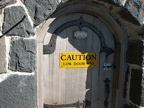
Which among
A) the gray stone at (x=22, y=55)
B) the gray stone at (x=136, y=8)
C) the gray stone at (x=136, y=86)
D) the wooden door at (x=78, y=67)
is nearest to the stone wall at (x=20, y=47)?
the gray stone at (x=22, y=55)

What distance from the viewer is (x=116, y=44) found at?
3.37 meters

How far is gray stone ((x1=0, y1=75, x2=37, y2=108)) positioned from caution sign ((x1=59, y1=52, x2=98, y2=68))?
0.52 meters

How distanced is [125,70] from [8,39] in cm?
134

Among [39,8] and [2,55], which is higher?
[39,8]

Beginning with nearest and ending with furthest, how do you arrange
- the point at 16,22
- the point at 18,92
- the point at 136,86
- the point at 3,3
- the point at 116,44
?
the point at 3,3 < the point at 16,22 < the point at 18,92 < the point at 136,86 < the point at 116,44

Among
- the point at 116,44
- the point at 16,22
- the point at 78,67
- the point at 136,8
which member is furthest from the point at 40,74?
the point at 136,8

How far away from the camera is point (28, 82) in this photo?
2.72 m

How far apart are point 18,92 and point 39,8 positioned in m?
0.73

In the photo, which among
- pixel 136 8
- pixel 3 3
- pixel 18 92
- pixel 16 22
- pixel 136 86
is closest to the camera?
pixel 3 3

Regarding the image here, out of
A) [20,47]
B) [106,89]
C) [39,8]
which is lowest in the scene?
[106,89]

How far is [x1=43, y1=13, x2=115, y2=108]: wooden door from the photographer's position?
3.14m

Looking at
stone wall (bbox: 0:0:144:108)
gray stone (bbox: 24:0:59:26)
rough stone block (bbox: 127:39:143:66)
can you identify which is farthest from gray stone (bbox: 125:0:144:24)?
gray stone (bbox: 24:0:59:26)

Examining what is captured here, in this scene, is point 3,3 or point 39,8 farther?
point 39,8

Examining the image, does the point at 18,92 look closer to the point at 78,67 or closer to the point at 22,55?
the point at 22,55
